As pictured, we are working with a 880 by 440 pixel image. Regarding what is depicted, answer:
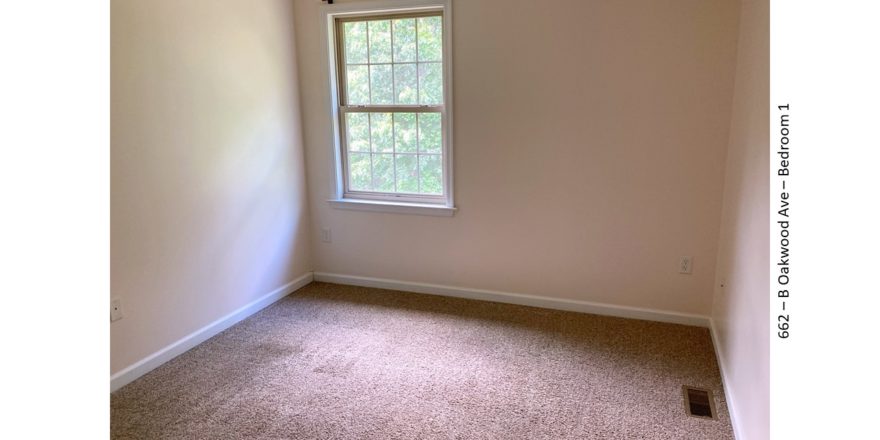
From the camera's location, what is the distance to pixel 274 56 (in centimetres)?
345

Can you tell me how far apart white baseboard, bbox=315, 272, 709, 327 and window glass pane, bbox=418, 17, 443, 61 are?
63.8 inches

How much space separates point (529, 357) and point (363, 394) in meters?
0.92

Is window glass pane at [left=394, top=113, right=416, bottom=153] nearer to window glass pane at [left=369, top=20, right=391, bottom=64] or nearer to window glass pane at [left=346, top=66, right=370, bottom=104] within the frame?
window glass pane at [left=346, top=66, right=370, bottom=104]

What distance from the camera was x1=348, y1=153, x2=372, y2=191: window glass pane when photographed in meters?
3.81

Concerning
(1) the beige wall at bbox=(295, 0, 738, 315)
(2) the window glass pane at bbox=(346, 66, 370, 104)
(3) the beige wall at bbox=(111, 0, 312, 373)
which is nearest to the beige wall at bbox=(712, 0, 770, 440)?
(1) the beige wall at bbox=(295, 0, 738, 315)

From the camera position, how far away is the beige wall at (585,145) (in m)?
2.89

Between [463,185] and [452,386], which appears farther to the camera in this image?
[463,185]

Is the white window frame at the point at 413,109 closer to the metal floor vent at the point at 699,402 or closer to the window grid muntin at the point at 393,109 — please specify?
the window grid muntin at the point at 393,109

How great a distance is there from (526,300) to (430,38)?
1894 mm

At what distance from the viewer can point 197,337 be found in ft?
9.71

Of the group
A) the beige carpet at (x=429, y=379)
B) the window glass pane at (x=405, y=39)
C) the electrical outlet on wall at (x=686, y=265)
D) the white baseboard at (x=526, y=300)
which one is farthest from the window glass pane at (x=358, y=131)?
the electrical outlet on wall at (x=686, y=265)

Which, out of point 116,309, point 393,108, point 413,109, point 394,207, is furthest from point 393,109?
point 116,309
